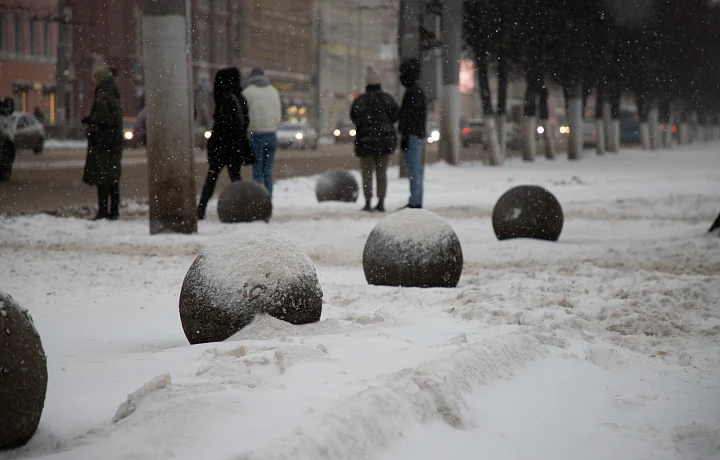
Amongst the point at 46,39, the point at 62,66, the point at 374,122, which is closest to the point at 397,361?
the point at 374,122

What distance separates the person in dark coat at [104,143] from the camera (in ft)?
44.0

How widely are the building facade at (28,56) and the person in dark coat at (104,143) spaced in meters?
40.8

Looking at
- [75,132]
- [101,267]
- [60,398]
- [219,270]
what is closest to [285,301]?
[219,270]

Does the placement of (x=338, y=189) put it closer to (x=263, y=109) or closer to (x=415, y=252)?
(x=263, y=109)

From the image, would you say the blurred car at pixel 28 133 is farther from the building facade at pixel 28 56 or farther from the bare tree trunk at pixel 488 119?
the building facade at pixel 28 56

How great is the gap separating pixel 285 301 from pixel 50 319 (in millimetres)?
1965

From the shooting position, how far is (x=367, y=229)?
1309cm

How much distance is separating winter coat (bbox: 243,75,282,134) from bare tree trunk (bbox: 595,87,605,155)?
96.1 feet

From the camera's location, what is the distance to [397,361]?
5410 mm

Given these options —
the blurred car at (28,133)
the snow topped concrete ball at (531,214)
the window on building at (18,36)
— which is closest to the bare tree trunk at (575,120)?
the blurred car at (28,133)

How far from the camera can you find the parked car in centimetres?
4978

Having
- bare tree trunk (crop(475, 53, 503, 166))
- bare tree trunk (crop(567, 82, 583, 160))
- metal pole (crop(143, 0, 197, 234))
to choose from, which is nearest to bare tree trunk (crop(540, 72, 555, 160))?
bare tree trunk (crop(567, 82, 583, 160))

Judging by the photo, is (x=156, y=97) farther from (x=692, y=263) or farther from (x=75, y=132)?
(x=75, y=132)

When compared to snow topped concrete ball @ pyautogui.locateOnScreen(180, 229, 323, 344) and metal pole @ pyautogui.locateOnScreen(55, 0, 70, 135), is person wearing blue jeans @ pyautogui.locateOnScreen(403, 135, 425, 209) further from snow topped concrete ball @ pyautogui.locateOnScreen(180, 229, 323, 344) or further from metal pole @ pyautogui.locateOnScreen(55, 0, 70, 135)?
metal pole @ pyautogui.locateOnScreen(55, 0, 70, 135)
